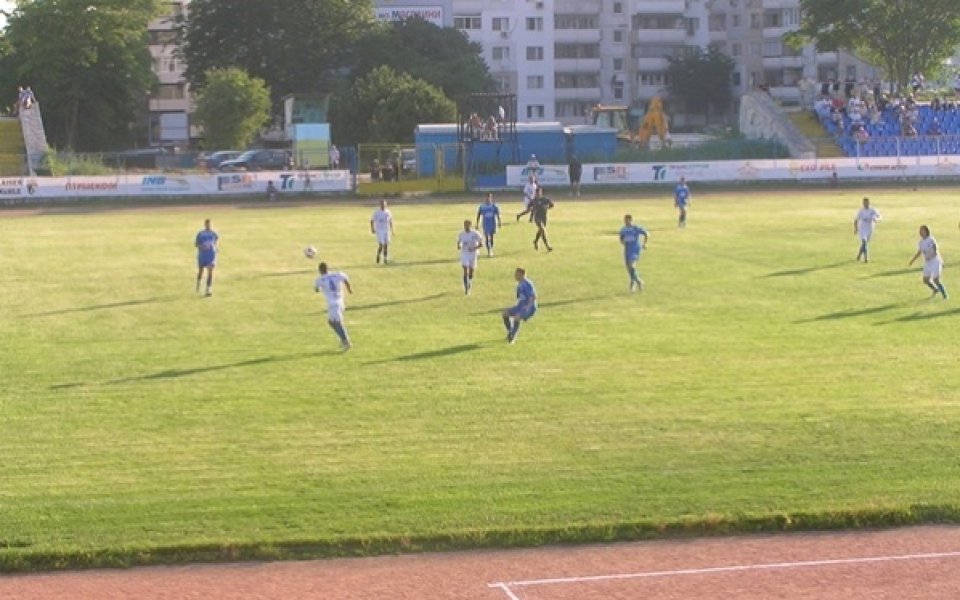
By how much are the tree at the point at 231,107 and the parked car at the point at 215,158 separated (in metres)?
2.13

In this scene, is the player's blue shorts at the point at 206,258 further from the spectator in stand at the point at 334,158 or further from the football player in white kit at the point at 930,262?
the spectator in stand at the point at 334,158

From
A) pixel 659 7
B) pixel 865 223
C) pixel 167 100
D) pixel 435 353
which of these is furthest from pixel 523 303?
pixel 659 7

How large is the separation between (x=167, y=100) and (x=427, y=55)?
86.5 feet

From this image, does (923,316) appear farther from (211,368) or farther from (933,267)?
(211,368)

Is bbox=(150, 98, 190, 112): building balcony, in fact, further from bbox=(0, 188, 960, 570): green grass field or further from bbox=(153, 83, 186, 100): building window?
bbox=(0, 188, 960, 570): green grass field

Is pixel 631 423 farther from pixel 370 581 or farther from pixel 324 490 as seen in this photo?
pixel 370 581

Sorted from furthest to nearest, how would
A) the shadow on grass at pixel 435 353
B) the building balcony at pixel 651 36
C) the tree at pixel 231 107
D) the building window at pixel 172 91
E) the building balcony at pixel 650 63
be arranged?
1. the building balcony at pixel 650 63
2. the building balcony at pixel 651 36
3. the building window at pixel 172 91
4. the tree at pixel 231 107
5. the shadow on grass at pixel 435 353

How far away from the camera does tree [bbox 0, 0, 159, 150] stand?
297 ft

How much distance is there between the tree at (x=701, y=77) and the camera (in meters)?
116

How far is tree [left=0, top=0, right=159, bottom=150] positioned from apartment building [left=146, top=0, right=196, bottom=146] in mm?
17797

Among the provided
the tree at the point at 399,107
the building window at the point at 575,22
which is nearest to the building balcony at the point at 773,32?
the building window at the point at 575,22

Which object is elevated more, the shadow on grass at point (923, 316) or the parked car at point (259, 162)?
the parked car at point (259, 162)

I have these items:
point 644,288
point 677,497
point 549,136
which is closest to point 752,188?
point 549,136

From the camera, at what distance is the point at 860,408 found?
22.1 metres
